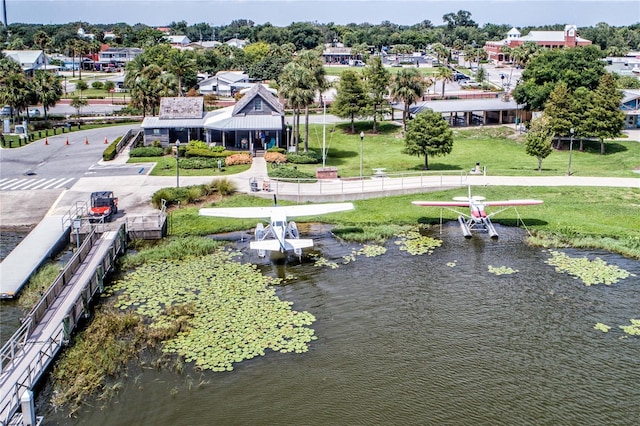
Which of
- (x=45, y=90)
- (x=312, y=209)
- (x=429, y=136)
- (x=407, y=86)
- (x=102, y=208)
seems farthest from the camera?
(x=45, y=90)

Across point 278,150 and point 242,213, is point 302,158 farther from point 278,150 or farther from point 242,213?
point 242,213

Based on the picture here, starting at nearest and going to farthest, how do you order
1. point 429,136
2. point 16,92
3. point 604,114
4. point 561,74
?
point 429,136 < point 604,114 < point 16,92 < point 561,74

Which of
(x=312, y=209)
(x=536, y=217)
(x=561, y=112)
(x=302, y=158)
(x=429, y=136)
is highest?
(x=561, y=112)

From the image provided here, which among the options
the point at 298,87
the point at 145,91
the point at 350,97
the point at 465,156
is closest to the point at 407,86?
the point at 350,97

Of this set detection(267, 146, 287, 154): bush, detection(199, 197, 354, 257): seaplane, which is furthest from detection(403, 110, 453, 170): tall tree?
detection(199, 197, 354, 257): seaplane

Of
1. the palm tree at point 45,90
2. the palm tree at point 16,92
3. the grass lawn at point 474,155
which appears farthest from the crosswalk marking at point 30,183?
the palm tree at point 45,90

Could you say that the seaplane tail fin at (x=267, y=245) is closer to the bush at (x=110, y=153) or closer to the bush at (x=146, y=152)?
the bush at (x=110, y=153)
